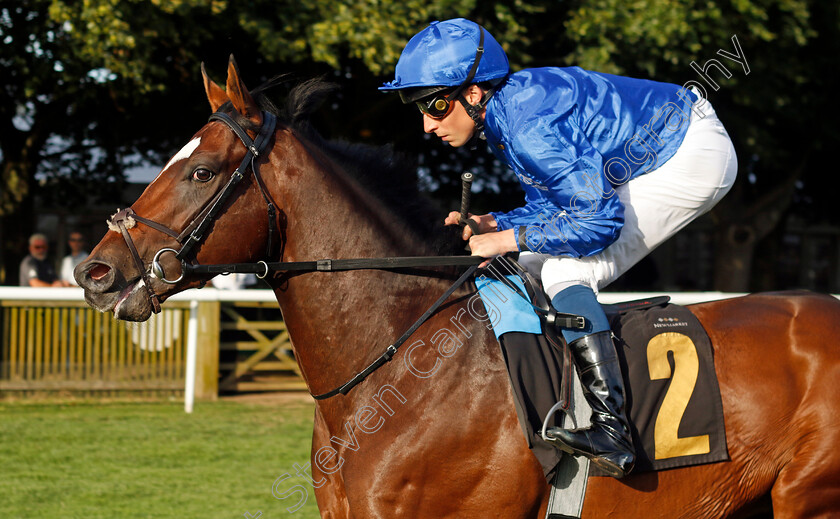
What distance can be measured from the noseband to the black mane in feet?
0.65

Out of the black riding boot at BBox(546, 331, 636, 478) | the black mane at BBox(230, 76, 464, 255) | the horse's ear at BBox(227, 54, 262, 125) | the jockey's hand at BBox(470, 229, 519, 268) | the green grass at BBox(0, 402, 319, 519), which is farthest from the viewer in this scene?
the green grass at BBox(0, 402, 319, 519)

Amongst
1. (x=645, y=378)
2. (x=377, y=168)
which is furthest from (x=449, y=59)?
(x=645, y=378)

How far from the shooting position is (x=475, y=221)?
9.14ft

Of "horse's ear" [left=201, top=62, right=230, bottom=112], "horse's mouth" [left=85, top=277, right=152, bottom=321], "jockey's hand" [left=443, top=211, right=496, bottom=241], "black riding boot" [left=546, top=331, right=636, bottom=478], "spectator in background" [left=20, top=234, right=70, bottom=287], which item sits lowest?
"spectator in background" [left=20, top=234, right=70, bottom=287]

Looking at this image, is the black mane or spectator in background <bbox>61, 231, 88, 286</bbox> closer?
the black mane

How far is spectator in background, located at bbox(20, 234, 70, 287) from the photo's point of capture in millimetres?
8648

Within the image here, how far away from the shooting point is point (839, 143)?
11.8 m

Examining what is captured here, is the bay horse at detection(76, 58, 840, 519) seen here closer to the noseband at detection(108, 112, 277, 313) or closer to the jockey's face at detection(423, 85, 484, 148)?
the noseband at detection(108, 112, 277, 313)

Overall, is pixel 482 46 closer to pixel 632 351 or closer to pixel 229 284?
pixel 632 351

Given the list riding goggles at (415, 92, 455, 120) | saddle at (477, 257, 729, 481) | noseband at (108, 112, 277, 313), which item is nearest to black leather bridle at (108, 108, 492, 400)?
noseband at (108, 112, 277, 313)

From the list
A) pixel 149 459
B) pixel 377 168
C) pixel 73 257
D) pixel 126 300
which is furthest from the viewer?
pixel 73 257

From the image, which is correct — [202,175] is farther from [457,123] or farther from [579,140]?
[579,140]

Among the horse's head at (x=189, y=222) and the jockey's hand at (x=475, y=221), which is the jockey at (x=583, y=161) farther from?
the horse's head at (x=189, y=222)

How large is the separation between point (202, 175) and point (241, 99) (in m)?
0.29
